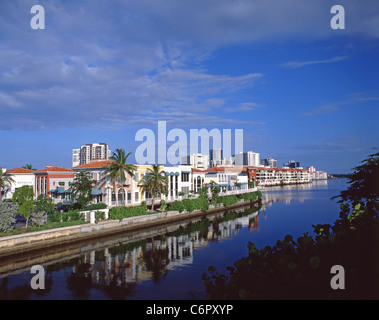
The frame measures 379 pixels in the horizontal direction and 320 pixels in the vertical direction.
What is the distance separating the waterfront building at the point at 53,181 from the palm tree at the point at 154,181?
476 inches

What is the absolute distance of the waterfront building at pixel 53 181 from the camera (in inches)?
1916

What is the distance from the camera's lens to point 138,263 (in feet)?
83.9

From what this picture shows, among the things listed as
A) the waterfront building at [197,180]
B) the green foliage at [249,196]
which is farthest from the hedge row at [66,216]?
the green foliage at [249,196]

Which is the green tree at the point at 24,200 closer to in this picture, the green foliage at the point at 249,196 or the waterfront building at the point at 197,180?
the waterfront building at the point at 197,180

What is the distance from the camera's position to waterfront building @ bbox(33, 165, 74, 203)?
48.7 metres

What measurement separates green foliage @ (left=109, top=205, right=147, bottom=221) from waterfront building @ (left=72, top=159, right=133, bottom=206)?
17.3 feet

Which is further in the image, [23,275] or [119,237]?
[119,237]

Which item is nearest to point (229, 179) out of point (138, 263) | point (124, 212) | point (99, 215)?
point (124, 212)

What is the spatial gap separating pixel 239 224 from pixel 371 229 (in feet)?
132

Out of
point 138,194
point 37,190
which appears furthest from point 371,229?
point 37,190

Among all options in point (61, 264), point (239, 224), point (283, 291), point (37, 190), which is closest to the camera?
point (283, 291)
